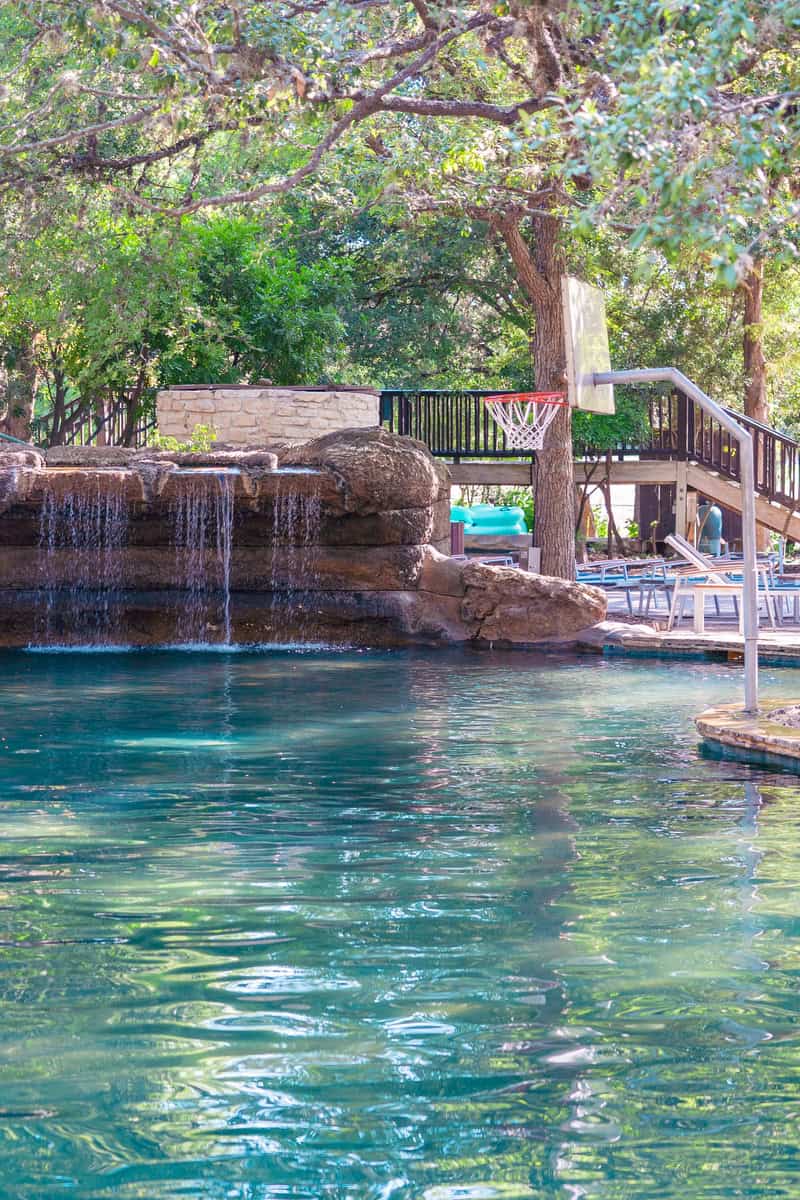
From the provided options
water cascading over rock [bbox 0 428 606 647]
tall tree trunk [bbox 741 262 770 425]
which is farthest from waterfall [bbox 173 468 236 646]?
tall tree trunk [bbox 741 262 770 425]

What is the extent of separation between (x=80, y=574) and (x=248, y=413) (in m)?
3.71

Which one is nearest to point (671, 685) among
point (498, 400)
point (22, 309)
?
point (498, 400)

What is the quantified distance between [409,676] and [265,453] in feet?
15.4

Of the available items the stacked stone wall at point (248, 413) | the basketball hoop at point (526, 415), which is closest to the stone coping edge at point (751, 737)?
the basketball hoop at point (526, 415)

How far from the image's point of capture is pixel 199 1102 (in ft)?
12.5

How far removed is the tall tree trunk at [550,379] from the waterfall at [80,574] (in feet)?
16.6

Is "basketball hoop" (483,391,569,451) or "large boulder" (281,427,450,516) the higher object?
"basketball hoop" (483,391,569,451)

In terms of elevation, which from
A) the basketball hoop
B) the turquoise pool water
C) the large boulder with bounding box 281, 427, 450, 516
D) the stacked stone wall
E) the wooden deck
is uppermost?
the stacked stone wall

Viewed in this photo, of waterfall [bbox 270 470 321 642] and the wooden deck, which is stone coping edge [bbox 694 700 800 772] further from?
waterfall [bbox 270 470 321 642]

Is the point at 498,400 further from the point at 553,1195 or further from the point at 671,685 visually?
the point at 553,1195

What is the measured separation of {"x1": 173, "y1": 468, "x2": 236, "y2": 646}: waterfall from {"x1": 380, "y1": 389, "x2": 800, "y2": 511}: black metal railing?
688 centimetres

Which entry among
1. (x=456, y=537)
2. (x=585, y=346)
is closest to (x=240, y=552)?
(x=456, y=537)

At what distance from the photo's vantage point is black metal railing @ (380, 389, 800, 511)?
23469mm

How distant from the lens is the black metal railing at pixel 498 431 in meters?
23.5
